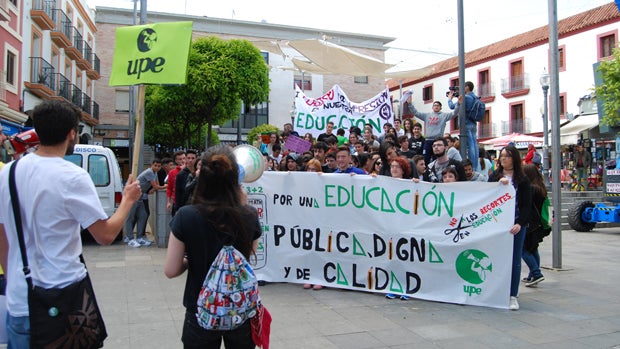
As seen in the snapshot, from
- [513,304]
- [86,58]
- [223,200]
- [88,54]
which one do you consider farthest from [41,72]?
[223,200]

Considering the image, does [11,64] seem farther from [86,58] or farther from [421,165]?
[421,165]

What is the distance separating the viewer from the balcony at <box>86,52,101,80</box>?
32.6 metres

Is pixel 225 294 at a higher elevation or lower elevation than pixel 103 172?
lower

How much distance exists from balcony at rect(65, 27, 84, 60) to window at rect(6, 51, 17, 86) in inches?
273

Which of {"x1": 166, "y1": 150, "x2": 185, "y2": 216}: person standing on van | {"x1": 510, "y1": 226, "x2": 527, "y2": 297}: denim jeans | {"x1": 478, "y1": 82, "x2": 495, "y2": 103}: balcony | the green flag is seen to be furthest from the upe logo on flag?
{"x1": 478, "y1": 82, "x2": 495, "y2": 103}: balcony

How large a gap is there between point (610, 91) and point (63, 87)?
2503cm

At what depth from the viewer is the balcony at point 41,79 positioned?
22188 mm

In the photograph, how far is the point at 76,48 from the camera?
2872cm

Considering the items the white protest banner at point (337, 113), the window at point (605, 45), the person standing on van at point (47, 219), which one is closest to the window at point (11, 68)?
the white protest banner at point (337, 113)

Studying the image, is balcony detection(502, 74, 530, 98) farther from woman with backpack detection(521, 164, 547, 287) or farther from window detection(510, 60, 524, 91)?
woman with backpack detection(521, 164, 547, 287)

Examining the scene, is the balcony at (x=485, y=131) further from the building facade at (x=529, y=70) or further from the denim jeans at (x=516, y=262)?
the denim jeans at (x=516, y=262)

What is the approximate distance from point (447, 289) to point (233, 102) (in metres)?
14.4

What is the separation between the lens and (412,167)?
673 cm

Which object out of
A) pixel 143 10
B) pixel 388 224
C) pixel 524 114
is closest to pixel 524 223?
pixel 388 224
